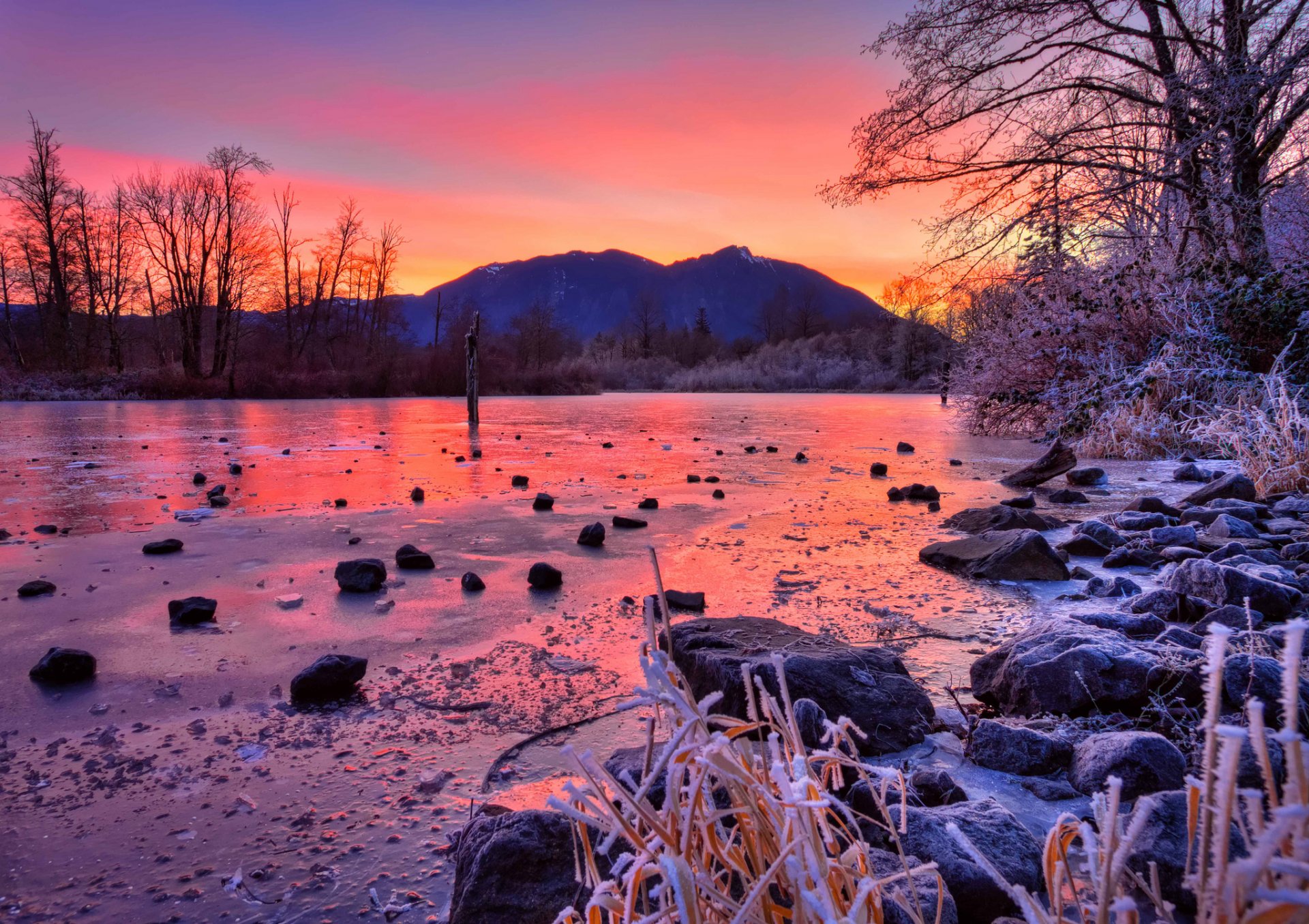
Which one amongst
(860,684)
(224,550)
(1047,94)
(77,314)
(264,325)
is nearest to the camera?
(860,684)

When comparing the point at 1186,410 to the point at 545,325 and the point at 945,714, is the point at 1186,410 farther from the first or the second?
the point at 545,325

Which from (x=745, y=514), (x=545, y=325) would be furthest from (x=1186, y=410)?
(x=545, y=325)

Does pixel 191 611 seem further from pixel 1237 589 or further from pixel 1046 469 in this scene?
pixel 1046 469

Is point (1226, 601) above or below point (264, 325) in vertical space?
below

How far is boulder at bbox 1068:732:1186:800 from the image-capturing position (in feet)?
5.76

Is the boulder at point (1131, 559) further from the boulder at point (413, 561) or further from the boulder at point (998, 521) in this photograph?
the boulder at point (413, 561)

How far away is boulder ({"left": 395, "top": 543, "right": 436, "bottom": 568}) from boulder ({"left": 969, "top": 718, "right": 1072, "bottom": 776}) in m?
3.22

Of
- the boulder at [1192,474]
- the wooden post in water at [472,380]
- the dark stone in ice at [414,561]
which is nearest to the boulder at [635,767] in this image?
the dark stone in ice at [414,561]

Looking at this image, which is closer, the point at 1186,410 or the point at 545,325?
the point at 1186,410

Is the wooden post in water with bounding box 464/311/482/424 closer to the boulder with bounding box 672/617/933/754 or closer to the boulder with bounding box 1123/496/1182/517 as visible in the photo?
the boulder with bounding box 1123/496/1182/517

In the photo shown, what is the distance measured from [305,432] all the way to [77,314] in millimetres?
40399

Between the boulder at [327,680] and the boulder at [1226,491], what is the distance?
642 centimetres

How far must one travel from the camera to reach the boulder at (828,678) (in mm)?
2191

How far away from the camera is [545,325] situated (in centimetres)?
6556
